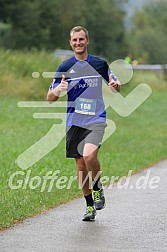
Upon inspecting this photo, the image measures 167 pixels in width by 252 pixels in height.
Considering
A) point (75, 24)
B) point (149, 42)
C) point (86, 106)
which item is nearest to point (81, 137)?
point (86, 106)

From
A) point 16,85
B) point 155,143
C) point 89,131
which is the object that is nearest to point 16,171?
point 89,131

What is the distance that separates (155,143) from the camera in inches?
875

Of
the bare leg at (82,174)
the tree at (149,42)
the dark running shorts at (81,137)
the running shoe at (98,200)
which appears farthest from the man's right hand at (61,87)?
the tree at (149,42)

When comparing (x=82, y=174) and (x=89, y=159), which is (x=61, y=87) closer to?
(x=89, y=159)

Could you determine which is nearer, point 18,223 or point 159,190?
point 18,223

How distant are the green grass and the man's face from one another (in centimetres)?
210

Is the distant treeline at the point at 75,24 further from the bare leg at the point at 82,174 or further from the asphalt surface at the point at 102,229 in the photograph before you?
the bare leg at the point at 82,174

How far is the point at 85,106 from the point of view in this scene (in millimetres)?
9859

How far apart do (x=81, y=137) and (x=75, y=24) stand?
66.8 meters

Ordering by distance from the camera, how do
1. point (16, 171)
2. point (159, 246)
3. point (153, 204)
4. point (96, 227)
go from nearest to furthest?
point (159, 246) → point (96, 227) → point (153, 204) → point (16, 171)

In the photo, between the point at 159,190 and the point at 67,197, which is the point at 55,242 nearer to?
the point at 67,197

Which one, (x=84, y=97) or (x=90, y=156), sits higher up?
(x=84, y=97)

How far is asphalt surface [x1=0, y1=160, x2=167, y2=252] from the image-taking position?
834cm

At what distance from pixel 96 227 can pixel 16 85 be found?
23570 mm
